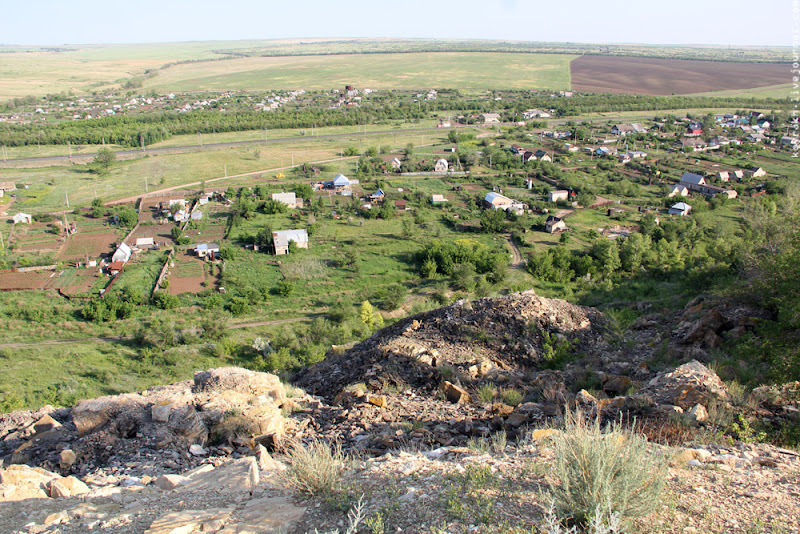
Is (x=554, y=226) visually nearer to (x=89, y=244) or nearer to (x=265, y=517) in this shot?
(x=89, y=244)

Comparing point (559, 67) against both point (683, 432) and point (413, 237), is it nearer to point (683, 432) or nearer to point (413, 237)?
point (413, 237)

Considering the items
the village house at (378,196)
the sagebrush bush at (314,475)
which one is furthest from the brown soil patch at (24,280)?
the sagebrush bush at (314,475)

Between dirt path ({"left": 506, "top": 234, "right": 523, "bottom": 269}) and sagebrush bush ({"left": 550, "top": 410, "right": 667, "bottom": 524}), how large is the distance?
23.5 metres

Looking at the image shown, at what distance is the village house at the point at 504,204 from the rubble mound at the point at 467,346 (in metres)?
24.5

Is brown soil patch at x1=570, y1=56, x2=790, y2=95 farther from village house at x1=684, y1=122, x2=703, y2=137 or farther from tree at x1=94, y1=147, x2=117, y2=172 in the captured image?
tree at x1=94, y1=147, x2=117, y2=172

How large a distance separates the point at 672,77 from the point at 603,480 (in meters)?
127

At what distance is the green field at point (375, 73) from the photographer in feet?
379

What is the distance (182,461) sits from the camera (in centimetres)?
661

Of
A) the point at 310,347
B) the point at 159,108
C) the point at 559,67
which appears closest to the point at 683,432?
the point at 310,347

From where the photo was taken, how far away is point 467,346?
10.2 meters

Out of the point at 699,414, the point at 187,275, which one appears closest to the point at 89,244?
the point at 187,275

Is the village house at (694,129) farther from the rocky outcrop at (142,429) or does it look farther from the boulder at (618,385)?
the rocky outcrop at (142,429)

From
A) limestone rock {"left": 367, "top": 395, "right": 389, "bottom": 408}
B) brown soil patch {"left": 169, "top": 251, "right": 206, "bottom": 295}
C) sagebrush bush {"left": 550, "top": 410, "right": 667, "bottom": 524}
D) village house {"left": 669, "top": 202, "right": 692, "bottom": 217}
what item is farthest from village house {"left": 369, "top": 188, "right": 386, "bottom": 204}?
sagebrush bush {"left": 550, "top": 410, "right": 667, "bottom": 524}

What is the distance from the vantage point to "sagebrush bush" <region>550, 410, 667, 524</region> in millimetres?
3697
